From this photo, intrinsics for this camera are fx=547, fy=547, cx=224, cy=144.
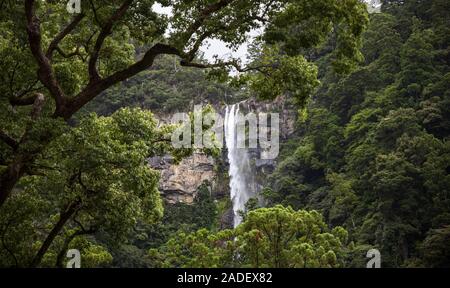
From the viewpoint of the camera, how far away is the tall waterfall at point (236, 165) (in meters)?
39.7

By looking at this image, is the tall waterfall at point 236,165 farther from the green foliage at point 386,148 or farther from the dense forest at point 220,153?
the green foliage at point 386,148

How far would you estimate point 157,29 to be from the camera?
24.4ft

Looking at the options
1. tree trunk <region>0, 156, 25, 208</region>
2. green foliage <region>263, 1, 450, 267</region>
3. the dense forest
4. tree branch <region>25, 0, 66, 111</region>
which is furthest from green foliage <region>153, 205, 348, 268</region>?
tree trunk <region>0, 156, 25, 208</region>

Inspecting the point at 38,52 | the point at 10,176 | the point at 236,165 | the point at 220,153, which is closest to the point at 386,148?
the point at 236,165

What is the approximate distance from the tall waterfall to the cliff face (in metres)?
0.59

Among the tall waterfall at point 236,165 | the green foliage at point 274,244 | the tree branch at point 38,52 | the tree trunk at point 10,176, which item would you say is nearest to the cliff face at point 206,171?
the tall waterfall at point 236,165

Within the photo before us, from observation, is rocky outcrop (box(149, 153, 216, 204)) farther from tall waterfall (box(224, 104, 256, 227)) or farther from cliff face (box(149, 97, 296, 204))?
tall waterfall (box(224, 104, 256, 227))

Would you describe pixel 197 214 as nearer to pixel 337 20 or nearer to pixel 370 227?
pixel 370 227

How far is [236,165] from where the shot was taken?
40.5 m

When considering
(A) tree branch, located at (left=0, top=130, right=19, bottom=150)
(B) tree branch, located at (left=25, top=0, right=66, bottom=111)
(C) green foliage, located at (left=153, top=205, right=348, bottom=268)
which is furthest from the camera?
(C) green foliage, located at (left=153, top=205, right=348, bottom=268)

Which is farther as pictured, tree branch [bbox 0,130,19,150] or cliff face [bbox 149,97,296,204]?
cliff face [bbox 149,97,296,204]

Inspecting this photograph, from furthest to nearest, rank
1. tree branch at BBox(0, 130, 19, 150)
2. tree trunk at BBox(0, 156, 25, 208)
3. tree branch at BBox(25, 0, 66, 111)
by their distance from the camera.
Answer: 1. tree branch at BBox(0, 130, 19, 150)
2. tree branch at BBox(25, 0, 66, 111)
3. tree trunk at BBox(0, 156, 25, 208)

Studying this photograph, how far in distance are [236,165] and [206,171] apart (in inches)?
93.7

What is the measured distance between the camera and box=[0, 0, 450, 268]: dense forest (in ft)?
22.7
